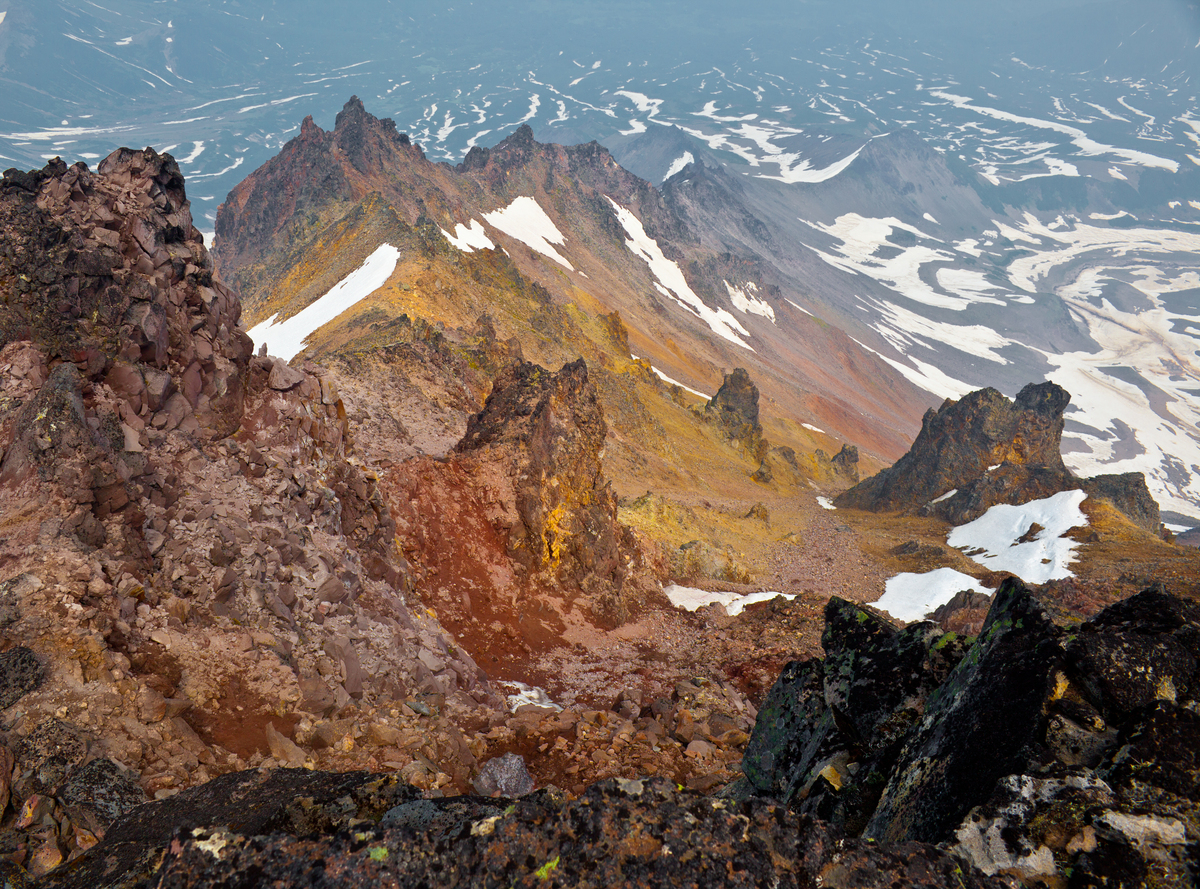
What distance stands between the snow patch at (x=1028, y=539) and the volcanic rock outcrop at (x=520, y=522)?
2386 cm

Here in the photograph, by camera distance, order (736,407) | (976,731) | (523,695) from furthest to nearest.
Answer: (736,407) → (523,695) → (976,731)

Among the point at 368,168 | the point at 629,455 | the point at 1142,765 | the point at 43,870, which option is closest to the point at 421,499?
the point at 43,870

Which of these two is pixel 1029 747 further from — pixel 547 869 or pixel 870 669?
pixel 547 869

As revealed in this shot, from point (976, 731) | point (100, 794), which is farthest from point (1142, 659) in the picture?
point (100, 794)

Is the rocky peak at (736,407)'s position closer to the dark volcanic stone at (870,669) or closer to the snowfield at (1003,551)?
the snowfield at (1003,551)

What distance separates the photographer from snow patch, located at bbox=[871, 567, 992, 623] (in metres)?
29.0

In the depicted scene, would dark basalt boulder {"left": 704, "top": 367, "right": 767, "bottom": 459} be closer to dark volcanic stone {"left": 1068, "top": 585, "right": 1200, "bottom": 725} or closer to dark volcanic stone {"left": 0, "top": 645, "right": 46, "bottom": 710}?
dark volcanic stone {"left": 1068, "top": 585, "right": 1200, "bottom": 725}

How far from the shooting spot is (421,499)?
716 inches

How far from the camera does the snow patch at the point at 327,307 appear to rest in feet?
125

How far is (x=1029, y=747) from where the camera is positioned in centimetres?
495

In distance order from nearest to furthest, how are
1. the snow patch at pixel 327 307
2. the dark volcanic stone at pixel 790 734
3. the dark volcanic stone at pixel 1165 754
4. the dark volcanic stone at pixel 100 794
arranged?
the dark volcanic stone at pixel 1165 754 → the dark volcanic stone at pixel 100 794 → the dark volcanic stone at pixel 790 734 → the snow patch at pixel 327 307

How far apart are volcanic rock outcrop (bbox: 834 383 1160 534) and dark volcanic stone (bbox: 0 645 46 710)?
4984 cm

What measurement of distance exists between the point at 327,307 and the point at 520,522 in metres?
28.2

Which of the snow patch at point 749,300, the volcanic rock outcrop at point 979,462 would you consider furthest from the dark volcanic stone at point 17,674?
the snow patch at point 749,300
